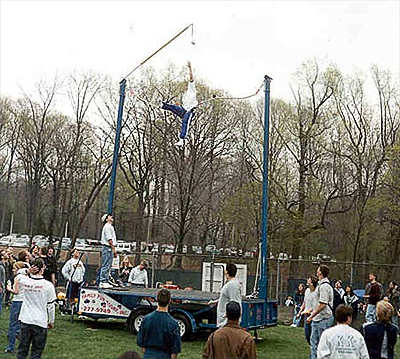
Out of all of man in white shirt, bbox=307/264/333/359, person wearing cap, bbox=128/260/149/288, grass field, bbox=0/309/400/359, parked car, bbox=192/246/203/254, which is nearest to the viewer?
man in white shirt, bbox=307/264/333/359

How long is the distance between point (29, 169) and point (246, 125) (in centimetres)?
1665

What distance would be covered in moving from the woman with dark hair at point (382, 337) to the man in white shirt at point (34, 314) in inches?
168

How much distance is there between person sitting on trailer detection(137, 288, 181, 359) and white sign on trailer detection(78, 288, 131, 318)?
809 cm

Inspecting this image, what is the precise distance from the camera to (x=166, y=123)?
3709cm

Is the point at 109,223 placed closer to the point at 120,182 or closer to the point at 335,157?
the point at 335,157

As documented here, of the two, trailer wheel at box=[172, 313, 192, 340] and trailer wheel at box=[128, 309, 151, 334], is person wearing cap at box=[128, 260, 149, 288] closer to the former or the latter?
trailer wheel at box=[128, 309, 151, 334]

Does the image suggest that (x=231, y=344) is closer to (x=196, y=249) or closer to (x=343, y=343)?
(x=343, y=343)

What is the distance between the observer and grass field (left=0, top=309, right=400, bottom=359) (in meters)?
11.5

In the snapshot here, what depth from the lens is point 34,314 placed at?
26.4 feet

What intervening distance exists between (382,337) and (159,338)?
2.60 metres

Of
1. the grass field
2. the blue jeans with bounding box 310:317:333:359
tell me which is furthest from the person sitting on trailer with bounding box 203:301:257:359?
the grass field

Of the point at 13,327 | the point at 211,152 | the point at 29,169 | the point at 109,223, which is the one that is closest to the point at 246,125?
the point at 211,152

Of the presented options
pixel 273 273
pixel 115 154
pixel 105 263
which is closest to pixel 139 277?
pixel 105 263

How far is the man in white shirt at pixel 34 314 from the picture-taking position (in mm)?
8047
